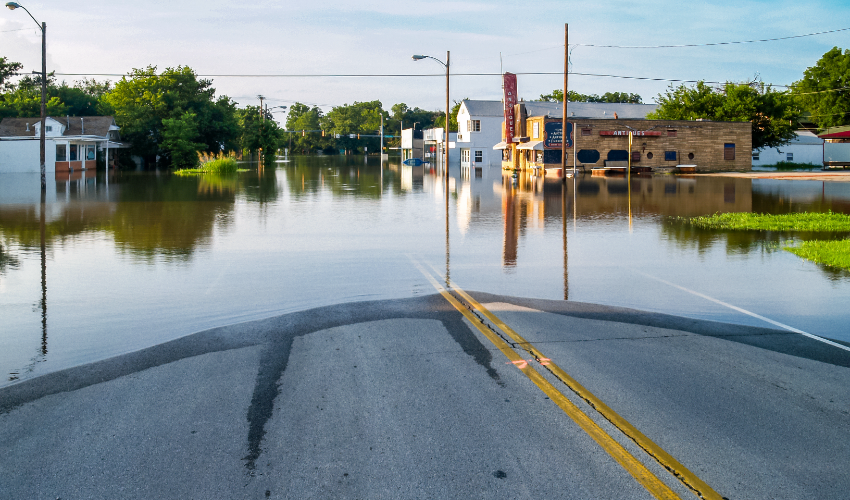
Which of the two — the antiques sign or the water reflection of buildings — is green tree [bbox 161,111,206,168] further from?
the water reflection of buildings

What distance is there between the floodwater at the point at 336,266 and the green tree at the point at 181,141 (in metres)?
42.7

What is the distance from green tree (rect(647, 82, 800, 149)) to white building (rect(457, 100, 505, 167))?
66.4 ft

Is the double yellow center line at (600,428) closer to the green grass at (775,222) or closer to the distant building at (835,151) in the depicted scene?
the green grass at (775,222)

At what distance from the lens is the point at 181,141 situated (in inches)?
2635

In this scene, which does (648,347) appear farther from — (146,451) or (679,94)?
(679,94)

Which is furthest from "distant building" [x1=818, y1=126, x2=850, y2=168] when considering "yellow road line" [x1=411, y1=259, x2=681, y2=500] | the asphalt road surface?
"yellow road line" [x1=411, y1=259, x2=681, y2=500]

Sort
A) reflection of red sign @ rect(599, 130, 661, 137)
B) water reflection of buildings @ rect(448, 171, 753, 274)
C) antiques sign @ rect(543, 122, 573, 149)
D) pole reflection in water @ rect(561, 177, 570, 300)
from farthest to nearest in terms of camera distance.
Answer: antiques sign @ rect(543, 122, 573, 149), reflection of red sign @ rect(599, 130, 661, 137), water reflection of buildings @ rect(448, 171, 753, 274), pole reflection in water @ rect(561, 177, 570, 300)

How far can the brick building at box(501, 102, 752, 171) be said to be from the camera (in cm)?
6431

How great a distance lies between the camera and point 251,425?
5.70 m

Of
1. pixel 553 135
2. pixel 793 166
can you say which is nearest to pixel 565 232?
pixel 553 135

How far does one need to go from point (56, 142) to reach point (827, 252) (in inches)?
2362

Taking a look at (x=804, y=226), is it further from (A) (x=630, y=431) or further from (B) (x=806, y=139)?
(B) (x=806, y=139)

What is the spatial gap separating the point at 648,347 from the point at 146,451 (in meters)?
5.08

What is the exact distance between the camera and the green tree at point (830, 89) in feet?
367
